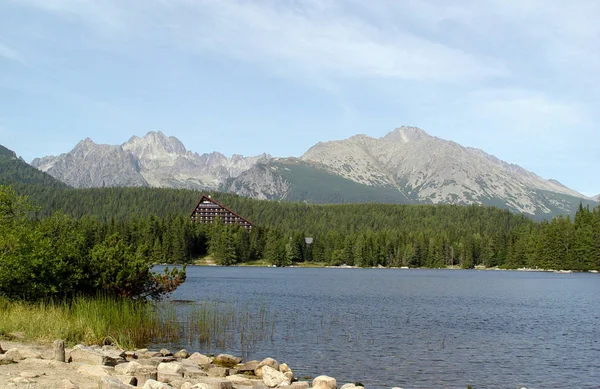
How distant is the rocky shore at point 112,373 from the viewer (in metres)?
20.2

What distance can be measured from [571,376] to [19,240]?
33341mm

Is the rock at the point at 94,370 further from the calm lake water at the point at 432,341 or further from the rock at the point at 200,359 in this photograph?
the calm lake water at the point at 432,341

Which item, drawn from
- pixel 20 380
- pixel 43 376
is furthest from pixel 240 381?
pixel 20 380

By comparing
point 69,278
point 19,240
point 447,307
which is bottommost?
point 447,307

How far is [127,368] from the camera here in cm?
2392

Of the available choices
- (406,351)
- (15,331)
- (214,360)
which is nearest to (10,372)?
(15,331)

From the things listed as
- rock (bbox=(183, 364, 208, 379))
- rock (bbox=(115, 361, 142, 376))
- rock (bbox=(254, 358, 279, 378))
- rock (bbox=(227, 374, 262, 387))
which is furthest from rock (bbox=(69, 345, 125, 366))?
rock (bbox=(254, 358, 279, 378))

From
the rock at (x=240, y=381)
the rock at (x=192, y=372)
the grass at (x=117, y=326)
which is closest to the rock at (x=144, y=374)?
the rock at (x=192, y=372)

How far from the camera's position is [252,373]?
30.5 m

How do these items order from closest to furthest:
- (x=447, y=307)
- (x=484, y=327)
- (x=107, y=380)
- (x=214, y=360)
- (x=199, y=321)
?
(x=107, y=380), (x=214, y=360), (x=199, y=321), (x=484, y=327), (x=447, y=307)

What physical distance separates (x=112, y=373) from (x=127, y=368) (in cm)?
66

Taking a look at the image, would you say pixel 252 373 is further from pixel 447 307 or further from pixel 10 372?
pixel 447 307

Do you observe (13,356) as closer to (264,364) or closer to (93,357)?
(93,357)

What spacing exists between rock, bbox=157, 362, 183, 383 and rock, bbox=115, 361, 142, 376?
1.05 meters
